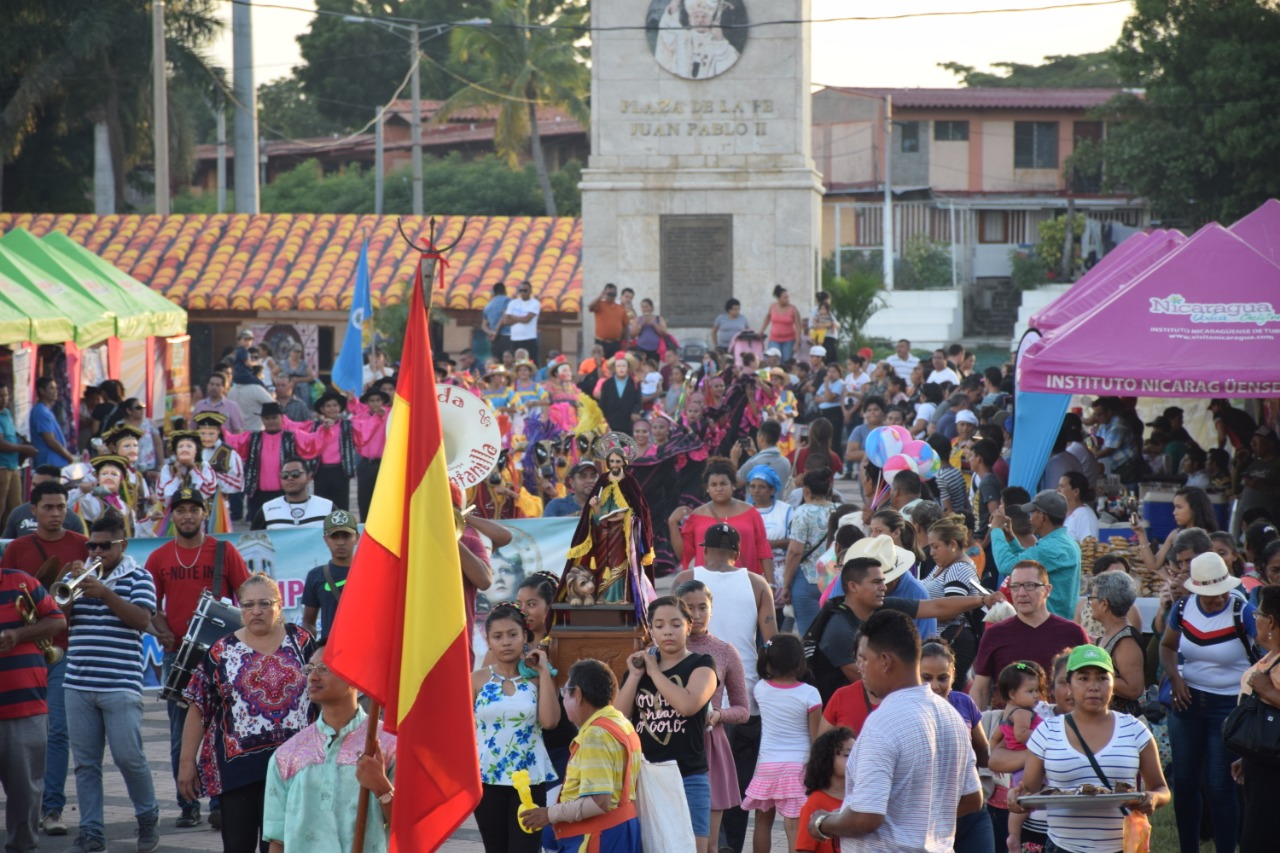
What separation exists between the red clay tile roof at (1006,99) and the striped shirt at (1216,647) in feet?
139

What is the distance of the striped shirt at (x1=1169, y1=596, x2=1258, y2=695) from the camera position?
26.4 feet

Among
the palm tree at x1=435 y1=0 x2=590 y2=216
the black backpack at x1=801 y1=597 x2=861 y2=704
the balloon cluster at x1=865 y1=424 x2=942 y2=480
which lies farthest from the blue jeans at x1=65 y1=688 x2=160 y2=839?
the palm tree at x1=435 y1=0 x2=590 y2=216

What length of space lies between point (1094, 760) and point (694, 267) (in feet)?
68.6

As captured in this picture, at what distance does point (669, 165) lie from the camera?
26531 millimetres

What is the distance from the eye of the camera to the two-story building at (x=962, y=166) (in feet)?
153

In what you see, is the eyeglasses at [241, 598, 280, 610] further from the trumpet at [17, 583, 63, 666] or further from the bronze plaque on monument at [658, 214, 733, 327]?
the bronze plaque on monument at [658, 214, 733, 327]

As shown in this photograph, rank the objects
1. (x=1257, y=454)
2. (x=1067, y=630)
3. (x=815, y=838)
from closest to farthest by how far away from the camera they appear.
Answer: (x=815, y=838), (x=1067, y=630), (x=1257, y=454)

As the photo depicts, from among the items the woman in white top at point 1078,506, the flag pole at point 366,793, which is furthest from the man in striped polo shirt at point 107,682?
the woman in white top at point 1078,506

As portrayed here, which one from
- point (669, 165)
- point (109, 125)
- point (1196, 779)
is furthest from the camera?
point (109, 125)

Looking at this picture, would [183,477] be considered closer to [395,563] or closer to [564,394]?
[564,394]

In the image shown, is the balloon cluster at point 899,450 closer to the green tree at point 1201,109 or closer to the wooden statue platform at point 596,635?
the wooden statue platform at point 596,635

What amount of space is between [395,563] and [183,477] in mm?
7977

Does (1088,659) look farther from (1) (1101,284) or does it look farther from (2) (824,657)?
(1) (1101,284)

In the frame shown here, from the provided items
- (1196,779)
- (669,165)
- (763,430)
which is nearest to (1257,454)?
(763,430)
